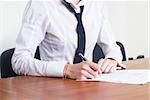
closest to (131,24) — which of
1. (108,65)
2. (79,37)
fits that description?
(79,37)

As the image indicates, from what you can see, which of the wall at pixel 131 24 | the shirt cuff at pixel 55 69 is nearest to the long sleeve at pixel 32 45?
the shirt cuff at pixel 55 69

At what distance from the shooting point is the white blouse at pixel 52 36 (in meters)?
1.35

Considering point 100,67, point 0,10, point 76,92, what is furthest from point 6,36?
point 76,92

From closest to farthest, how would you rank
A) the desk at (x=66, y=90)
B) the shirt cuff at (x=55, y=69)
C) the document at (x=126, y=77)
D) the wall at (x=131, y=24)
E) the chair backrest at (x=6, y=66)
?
the desk at (x=66, y=90) < the document at (x=126, y=77) < the shirt cuff at (x=55, y=69) < the chair backrest at (x=6, y=66) < the wall at (x=131, y=24)

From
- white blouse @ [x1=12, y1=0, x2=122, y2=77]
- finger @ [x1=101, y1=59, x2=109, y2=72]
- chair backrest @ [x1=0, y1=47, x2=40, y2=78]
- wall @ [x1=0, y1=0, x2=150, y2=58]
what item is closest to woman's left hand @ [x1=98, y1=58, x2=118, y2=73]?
finger @ [x1=101, y1=59, x2=109, y2=72]

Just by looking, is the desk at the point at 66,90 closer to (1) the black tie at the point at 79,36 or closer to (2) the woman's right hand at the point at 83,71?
(2) the woman's right hand at the point at 83,71

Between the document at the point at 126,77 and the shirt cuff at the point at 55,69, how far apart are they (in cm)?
15

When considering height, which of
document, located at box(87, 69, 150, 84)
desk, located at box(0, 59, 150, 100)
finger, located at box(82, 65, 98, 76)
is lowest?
desk, located at box(0, 59, 150, 100)

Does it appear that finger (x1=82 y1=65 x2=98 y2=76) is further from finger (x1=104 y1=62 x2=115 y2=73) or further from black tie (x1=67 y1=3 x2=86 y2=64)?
black tie (x1=67 y1=3 x2=86 y2=64)

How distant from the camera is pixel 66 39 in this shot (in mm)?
1512

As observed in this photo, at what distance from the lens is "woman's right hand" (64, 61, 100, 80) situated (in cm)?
122

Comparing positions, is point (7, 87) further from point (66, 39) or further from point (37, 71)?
point (66, 39)

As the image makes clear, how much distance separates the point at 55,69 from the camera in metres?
1.29

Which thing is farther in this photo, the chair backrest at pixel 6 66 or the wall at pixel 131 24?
the wall at pixel 131 24
